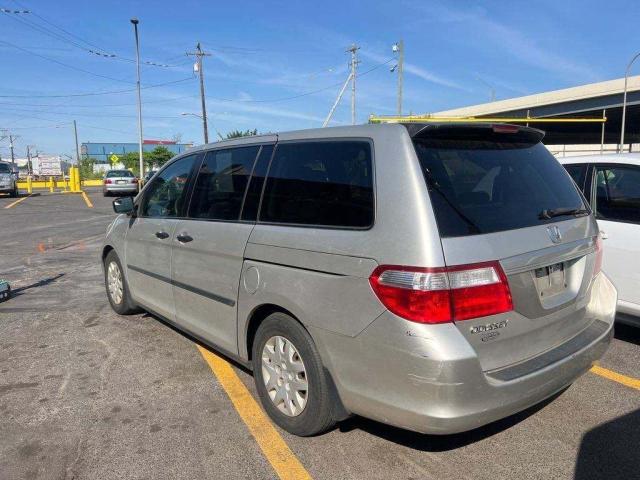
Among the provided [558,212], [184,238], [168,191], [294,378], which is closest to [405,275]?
[294,378]

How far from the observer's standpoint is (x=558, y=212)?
9.81ft

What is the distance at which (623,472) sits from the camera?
8.82 feet

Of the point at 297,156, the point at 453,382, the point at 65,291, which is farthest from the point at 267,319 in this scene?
the point at 65,291

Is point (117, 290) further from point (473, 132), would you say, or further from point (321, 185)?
point (473, 132)

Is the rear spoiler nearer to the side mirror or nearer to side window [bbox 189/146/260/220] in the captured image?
side window [bbox 189/146/260/220]

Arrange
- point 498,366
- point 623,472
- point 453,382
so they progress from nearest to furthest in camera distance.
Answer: point 453,382 < point 498,366 < point 623,472

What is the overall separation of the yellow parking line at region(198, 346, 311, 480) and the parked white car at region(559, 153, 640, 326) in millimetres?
3225

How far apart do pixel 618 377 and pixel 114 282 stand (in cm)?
485

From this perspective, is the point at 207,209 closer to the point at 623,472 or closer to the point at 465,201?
the point at 465,201

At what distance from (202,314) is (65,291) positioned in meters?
3.84

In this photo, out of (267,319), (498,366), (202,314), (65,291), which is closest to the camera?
(498,366)

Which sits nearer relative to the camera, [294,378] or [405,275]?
[405,275]

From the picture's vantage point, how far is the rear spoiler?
2674mm

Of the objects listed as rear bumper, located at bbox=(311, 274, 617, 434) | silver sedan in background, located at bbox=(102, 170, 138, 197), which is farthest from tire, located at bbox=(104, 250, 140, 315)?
silver sedan in background, located at bbox=(102, 170, 138, 197)
